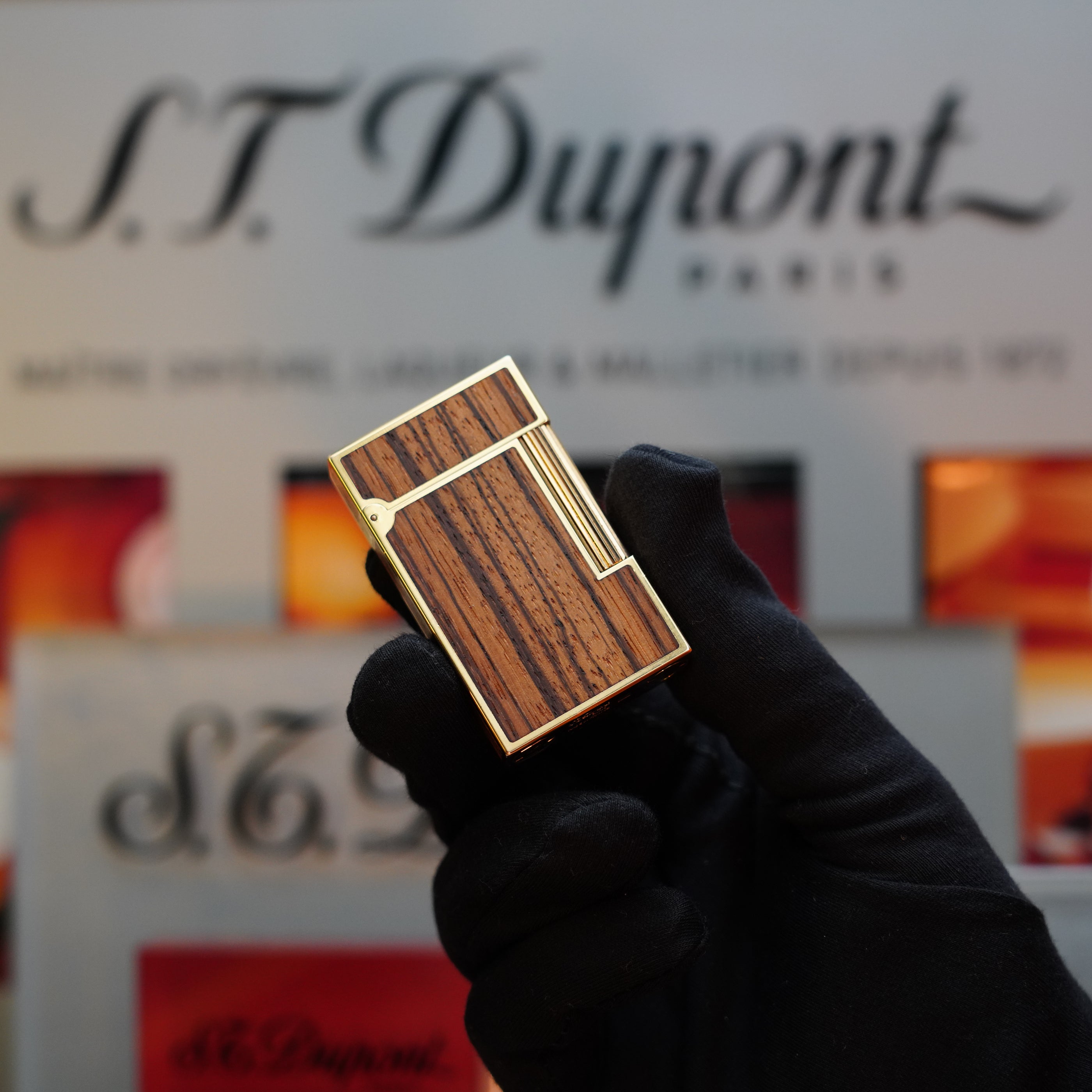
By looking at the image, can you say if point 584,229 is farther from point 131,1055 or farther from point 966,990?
point 131,1055

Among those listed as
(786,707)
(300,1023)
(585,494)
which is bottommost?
(300,1023)

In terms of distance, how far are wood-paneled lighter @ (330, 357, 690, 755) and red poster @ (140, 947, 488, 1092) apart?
2.87 feet

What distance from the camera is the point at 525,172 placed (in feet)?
4.16

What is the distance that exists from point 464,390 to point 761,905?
1.11 ft

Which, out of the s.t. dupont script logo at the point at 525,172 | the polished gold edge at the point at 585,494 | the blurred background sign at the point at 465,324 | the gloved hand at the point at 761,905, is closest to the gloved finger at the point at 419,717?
the gloved hand at the point at 761,905

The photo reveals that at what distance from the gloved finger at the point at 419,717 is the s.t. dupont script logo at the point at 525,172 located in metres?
0.91

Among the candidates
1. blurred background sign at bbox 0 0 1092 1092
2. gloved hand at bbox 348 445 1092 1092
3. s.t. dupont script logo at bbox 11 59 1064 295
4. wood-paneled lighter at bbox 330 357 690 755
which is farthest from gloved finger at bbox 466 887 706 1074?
s.t. dupont script logo at bbox 11 59 1064 295

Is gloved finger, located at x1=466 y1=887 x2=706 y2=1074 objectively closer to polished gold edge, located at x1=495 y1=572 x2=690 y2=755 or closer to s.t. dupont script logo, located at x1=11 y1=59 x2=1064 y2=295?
polished gold edge, located at x1=495 y1=572 x2=690 y2=755

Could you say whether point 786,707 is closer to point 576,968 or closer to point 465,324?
point 576,968

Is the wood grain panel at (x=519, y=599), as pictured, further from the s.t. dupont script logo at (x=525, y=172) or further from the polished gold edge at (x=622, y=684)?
the s.t. dupont script logo at (x=525, y=172)

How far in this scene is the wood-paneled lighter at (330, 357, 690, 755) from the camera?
452 mm

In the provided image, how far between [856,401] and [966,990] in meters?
0.90

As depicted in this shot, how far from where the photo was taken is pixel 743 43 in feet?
4.07

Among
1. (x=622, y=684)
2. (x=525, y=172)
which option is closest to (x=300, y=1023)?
(x=622, y=684)
